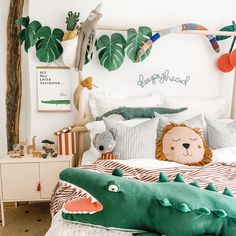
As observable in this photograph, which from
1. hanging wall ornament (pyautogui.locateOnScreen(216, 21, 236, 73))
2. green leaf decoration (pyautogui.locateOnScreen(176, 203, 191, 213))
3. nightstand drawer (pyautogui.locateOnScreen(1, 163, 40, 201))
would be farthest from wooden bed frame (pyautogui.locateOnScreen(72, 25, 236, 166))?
green leaf decoration (pyautogui.locateOnScreen(176, 203, 191, 213))

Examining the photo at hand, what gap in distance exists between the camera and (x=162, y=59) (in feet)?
7.62

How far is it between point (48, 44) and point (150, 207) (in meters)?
1.65

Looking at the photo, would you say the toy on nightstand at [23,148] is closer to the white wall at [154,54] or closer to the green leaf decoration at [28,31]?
the white wall at [154,54]

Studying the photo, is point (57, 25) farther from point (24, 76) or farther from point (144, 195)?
point (144, 195)

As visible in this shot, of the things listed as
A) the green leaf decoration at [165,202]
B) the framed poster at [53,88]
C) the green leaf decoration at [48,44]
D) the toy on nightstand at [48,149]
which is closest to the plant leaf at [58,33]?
the green leaf decoration at [48,44]

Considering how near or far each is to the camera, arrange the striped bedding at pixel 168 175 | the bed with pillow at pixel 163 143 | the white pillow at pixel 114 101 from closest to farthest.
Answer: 1. the striped bedding at pixel 168 175
2. the bed with pillow at pixel 163 143
3. the white pillow at pixel 114 101

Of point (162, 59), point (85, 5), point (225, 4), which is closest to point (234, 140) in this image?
point (162, 59)

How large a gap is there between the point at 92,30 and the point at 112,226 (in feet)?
4.59

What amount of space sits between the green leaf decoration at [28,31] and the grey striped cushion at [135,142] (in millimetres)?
929

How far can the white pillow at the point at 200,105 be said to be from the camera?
2.22 metres

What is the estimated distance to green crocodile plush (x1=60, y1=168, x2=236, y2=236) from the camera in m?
0.84

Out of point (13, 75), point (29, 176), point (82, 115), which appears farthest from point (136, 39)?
point (29, 176)

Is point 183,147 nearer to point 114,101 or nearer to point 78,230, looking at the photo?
point 114,101

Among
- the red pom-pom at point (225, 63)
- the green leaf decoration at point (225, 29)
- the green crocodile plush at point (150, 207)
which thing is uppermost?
the green leaf decoration at point (225, 29)
